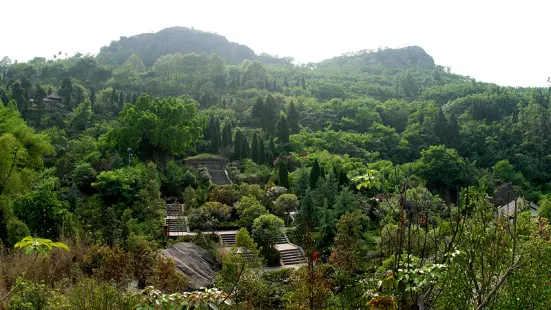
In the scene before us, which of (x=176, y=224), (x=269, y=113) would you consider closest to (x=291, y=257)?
(x=176, y=224)

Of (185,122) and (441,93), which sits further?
(441,93)

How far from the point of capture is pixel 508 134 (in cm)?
4825

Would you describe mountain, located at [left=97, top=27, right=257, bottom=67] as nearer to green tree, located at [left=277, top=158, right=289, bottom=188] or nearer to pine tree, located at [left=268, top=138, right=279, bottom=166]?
pine tree, located at [left=268, top=138, right=279, bottom=166]

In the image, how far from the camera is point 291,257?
22.1m

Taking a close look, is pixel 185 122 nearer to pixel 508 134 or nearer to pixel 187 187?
pixel 187 187

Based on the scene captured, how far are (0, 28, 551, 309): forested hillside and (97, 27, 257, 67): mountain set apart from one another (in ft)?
120

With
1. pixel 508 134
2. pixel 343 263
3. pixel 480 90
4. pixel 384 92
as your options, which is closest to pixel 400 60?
pixel 384 92

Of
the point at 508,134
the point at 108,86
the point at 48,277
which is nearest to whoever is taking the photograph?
the point at 48,277

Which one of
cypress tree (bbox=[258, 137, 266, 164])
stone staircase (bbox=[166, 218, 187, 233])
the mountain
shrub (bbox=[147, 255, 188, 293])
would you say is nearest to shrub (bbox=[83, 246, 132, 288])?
shrub (bbox=[147, 255, 188, 293])

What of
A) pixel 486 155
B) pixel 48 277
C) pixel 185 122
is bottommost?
pixel 486 155

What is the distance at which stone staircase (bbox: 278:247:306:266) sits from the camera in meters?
21.6

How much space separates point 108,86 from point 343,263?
54.1 meters

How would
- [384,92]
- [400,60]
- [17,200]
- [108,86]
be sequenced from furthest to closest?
[400,60] → [384,92] → [108,86] → [17,200]

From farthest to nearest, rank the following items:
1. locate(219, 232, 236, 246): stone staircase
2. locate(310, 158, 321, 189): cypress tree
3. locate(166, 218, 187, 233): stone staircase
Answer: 1. locate(310, 158, 321, 189): cypress tree
2. locate(166, 218, 187, 233): stone staircase
3. locate(219, 232, 236, 246): stone staircase
